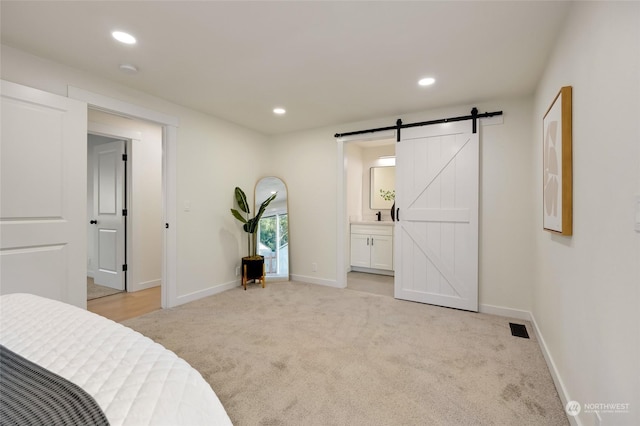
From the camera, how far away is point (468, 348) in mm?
2332

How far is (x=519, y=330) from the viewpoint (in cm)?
270

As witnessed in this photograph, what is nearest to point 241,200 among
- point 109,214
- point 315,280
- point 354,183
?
point 315,280

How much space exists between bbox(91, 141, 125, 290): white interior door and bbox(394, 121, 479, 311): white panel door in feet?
12.8

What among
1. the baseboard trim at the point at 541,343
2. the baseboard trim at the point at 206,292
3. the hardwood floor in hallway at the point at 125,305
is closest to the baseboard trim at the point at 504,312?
the baseboard trim at the point at 541,343

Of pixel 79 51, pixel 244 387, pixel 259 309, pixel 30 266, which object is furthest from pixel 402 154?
pixel 30 266

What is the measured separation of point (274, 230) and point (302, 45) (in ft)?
9.68

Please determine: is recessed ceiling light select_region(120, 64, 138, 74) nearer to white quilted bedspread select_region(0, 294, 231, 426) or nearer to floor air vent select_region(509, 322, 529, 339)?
white quilted bedspread select_region(0, 294, 231, 426)

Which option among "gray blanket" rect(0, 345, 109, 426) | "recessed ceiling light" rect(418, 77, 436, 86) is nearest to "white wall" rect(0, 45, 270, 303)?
"recessed ceiling light" rect(418, 77, 436, 86)

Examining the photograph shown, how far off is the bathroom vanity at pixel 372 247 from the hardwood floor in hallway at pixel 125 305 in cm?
321

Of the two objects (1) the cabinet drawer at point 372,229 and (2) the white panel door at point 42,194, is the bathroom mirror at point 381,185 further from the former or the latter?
(2) the white panel door at point 42,194

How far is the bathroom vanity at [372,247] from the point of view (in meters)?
4.95

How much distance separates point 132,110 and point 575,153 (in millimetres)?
3651

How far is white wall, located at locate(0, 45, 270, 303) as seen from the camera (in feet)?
11.2

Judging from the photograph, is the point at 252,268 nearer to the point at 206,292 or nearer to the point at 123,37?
the point at 206,292
